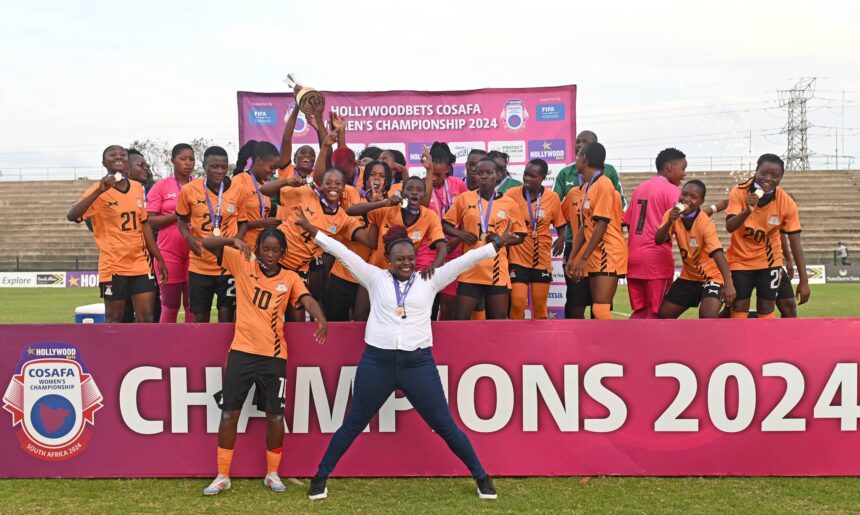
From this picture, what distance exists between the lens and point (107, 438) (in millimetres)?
5727

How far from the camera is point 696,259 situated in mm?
7242

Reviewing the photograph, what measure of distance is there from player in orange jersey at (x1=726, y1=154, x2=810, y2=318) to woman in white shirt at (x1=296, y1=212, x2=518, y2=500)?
3.51m

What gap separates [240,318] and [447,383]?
61.7 inches

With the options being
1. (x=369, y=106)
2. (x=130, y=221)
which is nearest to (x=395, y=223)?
(x=130, y=221)

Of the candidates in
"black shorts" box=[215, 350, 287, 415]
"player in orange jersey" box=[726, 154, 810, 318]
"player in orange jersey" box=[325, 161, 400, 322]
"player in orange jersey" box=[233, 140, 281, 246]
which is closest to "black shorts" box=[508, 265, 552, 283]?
"player in orange jersey" box=[325, 161, 400, 322]

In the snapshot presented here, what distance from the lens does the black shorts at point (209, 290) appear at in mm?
7004

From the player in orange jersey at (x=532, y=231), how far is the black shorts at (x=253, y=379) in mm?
2977

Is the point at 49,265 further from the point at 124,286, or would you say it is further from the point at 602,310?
the point at 602,310

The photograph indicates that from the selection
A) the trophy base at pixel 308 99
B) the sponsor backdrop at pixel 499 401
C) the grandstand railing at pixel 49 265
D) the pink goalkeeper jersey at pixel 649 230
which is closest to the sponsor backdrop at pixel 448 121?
the pink goalkeeper jersey at pixel 649 230

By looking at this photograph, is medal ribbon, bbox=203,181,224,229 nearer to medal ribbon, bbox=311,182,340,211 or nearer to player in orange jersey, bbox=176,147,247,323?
player in orange jersey, bbox=176,147,247,323

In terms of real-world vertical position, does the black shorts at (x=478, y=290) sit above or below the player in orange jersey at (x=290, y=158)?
below

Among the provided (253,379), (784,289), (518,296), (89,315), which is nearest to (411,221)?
(518,296)

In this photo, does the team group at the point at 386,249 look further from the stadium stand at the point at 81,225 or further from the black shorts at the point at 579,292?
the stadium stand at the point at 81,225

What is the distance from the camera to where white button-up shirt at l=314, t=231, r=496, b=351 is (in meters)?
5.26
